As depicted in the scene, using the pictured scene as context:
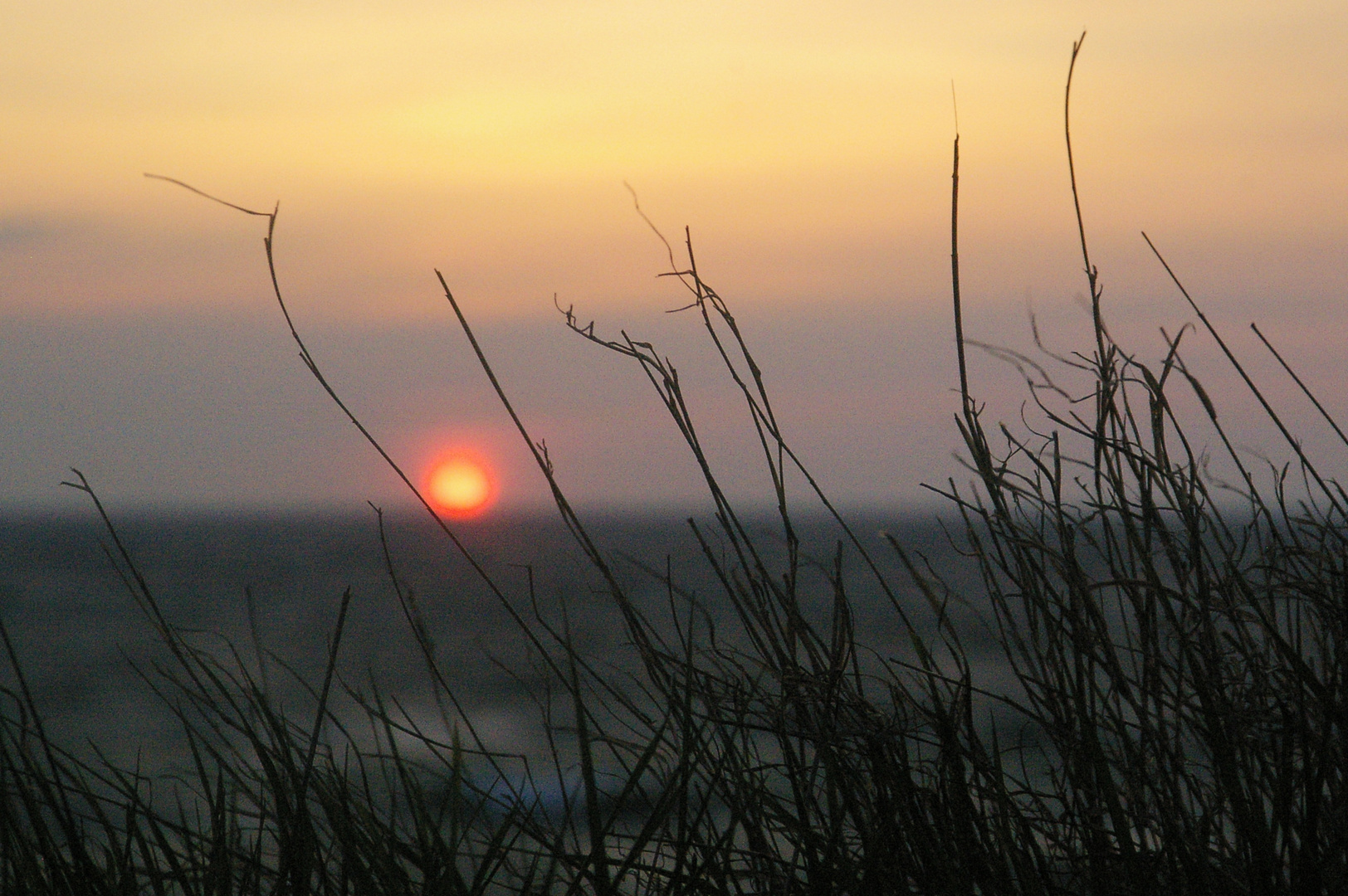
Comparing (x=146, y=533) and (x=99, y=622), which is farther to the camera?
(x=146, y=533)

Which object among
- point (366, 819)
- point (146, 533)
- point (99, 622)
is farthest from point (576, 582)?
point (146, 533)

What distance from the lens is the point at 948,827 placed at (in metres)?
0.98

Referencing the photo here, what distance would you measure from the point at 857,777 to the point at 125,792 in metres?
0.60

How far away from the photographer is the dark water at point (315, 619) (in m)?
11.6

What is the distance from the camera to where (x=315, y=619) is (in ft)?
81.3

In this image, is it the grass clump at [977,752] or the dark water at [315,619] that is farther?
the dark water at [315,619]

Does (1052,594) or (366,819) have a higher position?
(1052,594)

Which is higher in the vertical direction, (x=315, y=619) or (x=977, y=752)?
(x=315, y=619)

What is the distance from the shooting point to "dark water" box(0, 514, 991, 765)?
11.6m

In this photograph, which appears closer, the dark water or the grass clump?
the grass clump

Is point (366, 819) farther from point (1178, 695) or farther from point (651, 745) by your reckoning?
point (1178, 695)

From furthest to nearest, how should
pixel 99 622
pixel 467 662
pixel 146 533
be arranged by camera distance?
pixel 146 533
pixel 99 622
pixel 467 662

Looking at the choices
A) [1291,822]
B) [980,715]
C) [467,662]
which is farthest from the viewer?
[467,662]

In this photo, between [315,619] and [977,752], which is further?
[315,619]
